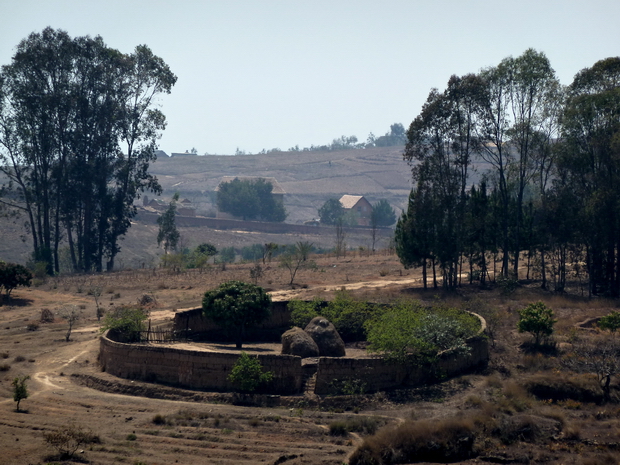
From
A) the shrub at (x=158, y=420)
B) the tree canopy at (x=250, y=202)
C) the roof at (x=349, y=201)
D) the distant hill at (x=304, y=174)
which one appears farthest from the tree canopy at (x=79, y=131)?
the distant hill at (x=304, y=174)

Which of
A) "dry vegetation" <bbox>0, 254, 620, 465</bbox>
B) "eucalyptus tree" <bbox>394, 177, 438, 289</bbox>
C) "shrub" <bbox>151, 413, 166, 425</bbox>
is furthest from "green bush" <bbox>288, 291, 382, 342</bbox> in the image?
"eucalyptus tree" <bbox>394, 177, 438, 289</bbox>

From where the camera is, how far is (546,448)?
1470cm

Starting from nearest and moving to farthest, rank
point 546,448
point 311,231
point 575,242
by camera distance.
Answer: point 546,448
point 575,242
point 311,231

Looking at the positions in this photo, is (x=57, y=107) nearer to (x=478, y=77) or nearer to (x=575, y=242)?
(x=478, y=77)

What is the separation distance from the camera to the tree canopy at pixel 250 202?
104 meters

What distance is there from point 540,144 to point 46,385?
26802 millimetres

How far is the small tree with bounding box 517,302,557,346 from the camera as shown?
2169 centimetres

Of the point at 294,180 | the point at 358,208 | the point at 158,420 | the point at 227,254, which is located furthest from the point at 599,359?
the point at 294,180

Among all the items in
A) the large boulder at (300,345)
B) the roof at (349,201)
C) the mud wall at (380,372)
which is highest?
the roof at (349,201)

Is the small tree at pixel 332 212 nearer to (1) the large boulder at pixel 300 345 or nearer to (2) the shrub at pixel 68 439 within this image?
(1) the large boulder at pixel 300 345

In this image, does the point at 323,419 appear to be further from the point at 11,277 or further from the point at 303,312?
the point at 11,277

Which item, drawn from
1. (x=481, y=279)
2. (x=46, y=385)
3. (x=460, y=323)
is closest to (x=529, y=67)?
(x=481, y=279)

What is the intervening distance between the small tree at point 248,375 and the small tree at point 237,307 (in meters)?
4.34

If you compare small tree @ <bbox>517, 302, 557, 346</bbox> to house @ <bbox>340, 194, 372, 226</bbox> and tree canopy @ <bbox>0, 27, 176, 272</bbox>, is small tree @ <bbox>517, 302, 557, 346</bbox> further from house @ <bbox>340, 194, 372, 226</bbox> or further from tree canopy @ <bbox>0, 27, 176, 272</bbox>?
house @ <bbox>340, 194, 372, 226</bbox>
